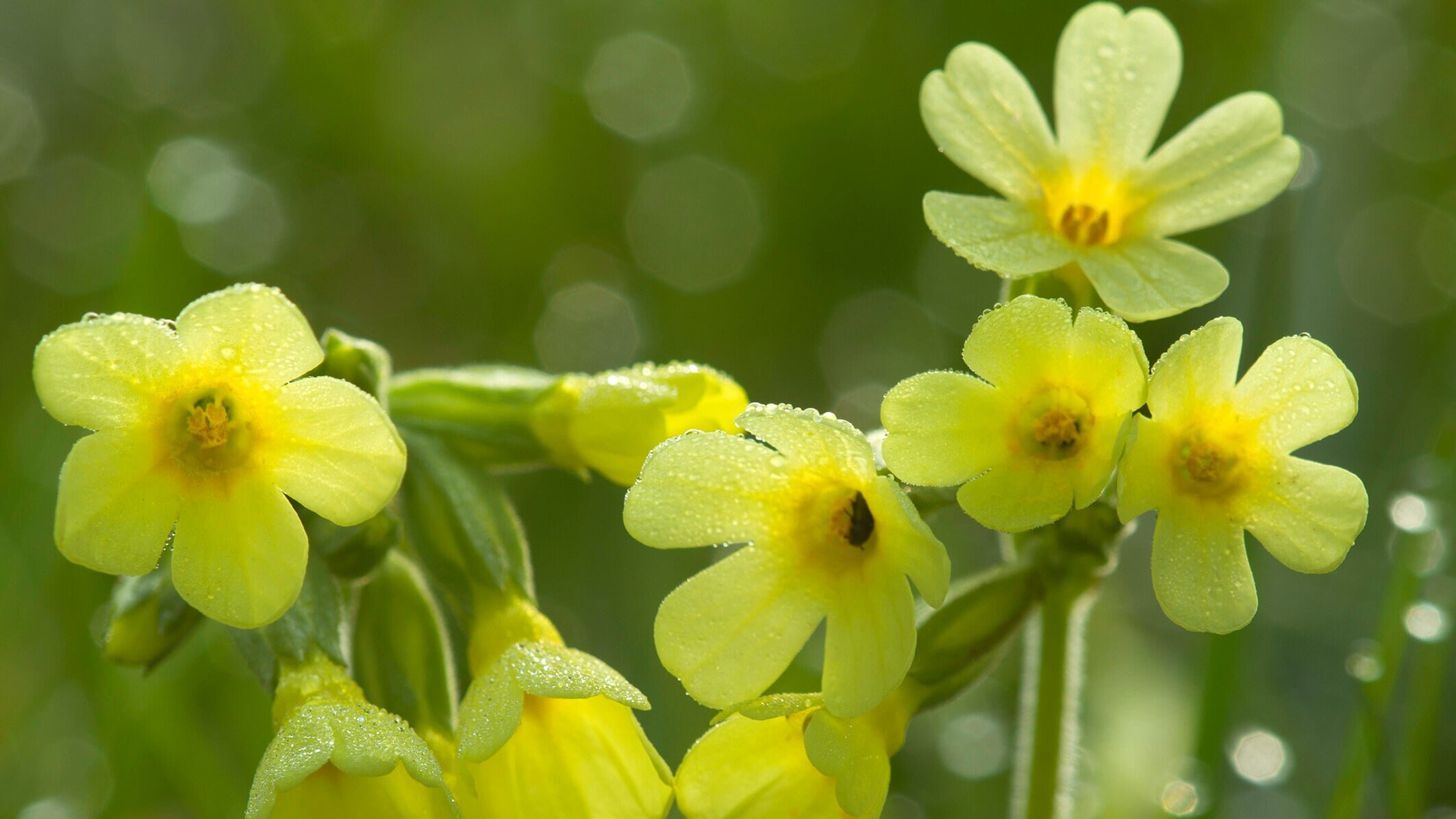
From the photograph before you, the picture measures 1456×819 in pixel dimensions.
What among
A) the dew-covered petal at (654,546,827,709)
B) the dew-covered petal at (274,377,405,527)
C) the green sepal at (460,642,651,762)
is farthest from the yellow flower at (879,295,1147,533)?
the dew-covered petal at (274,377,405,527)

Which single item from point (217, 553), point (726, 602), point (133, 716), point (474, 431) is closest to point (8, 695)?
point (133, 716)

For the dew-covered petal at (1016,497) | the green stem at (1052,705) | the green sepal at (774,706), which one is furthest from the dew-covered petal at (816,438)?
the green stem at (1052,705)

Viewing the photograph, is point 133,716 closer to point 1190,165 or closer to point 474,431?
point 474,431

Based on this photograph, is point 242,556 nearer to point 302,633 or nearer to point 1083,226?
point 302,633

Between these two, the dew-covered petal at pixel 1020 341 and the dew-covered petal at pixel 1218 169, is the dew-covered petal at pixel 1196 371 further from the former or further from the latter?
the dew-covered petal at pixel 1218 169

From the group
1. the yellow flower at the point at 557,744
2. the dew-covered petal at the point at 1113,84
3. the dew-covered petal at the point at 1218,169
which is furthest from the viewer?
the dew-covered petal at the point at 1113,84

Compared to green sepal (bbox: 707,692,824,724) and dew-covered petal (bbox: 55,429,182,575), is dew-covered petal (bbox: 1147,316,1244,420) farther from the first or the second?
dew-covered petal (bbox: 55,429,182,575)
